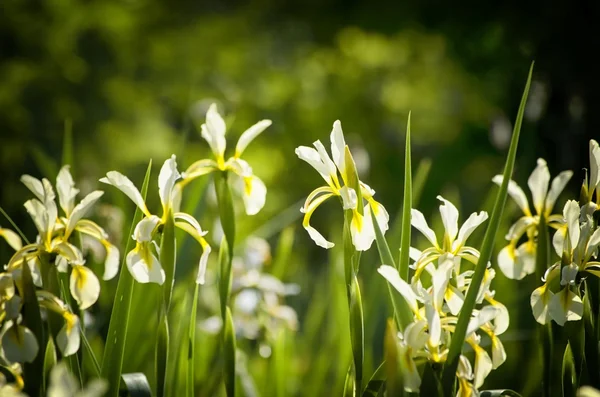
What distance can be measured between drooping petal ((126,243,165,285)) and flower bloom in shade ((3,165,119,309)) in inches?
2.8

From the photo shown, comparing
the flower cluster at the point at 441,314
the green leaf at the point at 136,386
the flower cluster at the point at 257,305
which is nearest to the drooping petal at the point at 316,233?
the flower cluster at the point at 441,314

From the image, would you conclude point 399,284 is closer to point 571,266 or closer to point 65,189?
point 571,266

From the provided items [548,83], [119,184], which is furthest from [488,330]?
[548,83]

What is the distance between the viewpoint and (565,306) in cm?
82

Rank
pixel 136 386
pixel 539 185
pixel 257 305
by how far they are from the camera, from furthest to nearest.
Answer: pixel 257 305 → pixel 539 185 → pixel 136 386

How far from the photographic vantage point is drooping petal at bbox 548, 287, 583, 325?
32.3 inches

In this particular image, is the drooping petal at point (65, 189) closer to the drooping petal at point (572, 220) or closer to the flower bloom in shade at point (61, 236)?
the flower bloom in shade at point (61, 236)

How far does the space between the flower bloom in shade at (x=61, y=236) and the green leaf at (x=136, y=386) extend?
0.13 m

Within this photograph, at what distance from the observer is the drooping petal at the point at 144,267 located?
0.77 metres

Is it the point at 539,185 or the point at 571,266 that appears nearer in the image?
the point at 571,266

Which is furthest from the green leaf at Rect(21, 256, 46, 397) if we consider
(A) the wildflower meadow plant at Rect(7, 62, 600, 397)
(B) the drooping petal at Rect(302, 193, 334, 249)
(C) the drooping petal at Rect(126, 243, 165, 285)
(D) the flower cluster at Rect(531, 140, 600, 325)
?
(D) the flower cluster at Rect(531, 140, 600, 325)

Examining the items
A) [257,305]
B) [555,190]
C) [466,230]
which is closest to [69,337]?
[466,230]

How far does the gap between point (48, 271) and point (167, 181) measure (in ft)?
0.63

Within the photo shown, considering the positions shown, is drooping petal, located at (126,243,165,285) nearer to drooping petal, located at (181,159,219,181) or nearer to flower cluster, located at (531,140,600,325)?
drooping petal, located at (181,159,219,181)
